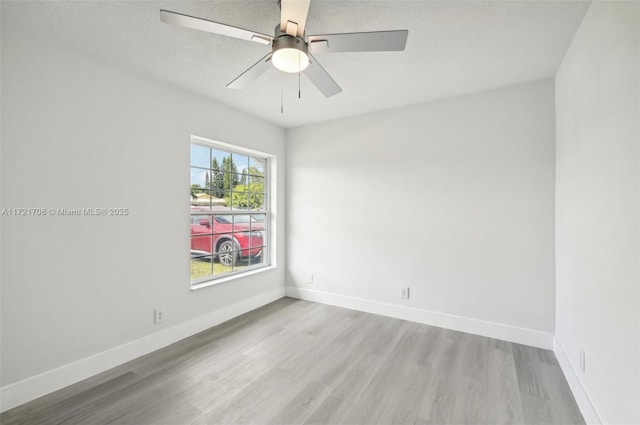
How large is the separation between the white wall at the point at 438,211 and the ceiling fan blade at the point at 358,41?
6.10ft

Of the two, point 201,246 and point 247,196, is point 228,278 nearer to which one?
point 201,246

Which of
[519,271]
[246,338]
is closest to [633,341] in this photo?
[519,271]

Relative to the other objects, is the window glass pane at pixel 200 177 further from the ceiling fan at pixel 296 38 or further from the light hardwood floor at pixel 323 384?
the ceiling fan at pixel 296 38

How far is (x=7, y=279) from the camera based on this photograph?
1798 millimetres

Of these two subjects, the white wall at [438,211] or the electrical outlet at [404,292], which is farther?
the electrical outlet at [404,292]

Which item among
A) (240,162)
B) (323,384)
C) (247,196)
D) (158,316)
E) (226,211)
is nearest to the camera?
(323,384)

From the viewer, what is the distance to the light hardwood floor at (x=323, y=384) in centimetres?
176

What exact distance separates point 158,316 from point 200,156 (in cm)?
166

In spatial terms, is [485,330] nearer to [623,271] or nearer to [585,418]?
[585,418]

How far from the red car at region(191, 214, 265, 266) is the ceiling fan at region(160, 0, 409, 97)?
6.71 ft

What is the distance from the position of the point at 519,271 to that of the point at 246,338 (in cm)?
271

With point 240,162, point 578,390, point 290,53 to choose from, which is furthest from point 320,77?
point 578,390

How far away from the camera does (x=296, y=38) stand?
1530mm

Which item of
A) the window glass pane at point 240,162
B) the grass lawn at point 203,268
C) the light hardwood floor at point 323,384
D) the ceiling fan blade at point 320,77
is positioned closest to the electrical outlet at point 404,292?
the light hardwood floor at point 323,384
